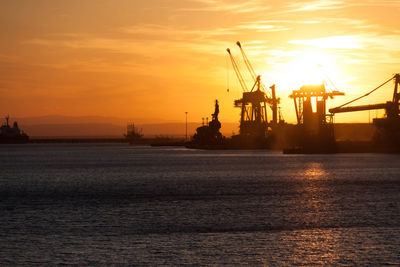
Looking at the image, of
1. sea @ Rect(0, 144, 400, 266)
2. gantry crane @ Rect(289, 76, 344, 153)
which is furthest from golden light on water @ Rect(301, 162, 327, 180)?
gantry crane @ Rect(289, 76, 344, 153)

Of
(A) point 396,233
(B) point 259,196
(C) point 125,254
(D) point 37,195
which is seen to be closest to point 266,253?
(C) point 125,254

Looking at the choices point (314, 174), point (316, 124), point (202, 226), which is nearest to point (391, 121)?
point (316, 124)

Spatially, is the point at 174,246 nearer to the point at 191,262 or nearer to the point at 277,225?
the point at 191,262

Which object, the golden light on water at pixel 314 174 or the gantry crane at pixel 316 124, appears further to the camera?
the gantry crane at pixel 316 124

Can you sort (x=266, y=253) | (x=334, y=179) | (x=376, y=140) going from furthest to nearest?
(x=376, y=140), (x=334, y=179), (x=266, y=253)

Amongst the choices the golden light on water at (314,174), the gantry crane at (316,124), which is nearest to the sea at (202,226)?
the golden light on water at (314,174)

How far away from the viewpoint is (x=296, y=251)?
27953mm

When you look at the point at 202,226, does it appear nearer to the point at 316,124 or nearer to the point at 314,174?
the point at 314,174

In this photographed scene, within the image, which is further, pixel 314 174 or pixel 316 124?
pixel 316 124

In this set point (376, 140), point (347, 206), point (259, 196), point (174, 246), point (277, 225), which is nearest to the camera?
point (174, 246)

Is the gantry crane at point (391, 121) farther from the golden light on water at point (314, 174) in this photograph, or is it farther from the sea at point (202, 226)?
the sea at point (202, 226)

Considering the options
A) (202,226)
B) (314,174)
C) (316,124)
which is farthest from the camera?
(316,124)

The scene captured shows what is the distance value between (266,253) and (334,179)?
2130 inches

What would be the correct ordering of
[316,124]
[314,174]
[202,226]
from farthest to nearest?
[316,124] < [314,174] < [202,226]
